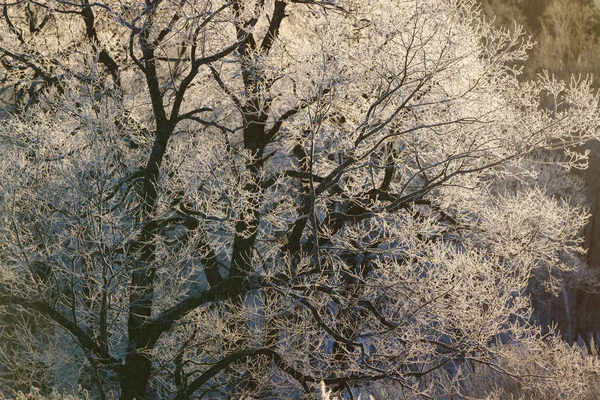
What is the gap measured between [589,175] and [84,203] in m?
28.2

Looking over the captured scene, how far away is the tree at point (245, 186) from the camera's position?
35.1ft

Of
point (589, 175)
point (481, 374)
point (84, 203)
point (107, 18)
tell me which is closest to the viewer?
point (84, 203)

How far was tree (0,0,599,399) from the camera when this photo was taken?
35.1ft

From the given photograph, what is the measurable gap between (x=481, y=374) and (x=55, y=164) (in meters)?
8.75

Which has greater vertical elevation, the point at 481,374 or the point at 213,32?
the point at 213,32

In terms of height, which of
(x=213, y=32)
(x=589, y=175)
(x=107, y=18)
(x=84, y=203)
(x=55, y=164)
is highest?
(x=589, y=175)

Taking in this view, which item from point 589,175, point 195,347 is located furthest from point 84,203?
point 589,175

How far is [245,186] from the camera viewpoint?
1178 cm

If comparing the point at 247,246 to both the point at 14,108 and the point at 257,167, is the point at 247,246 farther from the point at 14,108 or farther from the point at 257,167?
the point at 14,108

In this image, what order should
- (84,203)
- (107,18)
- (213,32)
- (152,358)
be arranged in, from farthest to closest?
(107,18), (213,32), (152,358), (84,203)

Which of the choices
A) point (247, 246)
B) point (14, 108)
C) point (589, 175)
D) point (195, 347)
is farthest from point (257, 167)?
point (589, 175)

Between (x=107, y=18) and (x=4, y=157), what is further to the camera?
(x=107, y=18)

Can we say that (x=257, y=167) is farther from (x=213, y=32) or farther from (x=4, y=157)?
(x=4, y=157)

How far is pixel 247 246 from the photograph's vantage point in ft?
38.8
